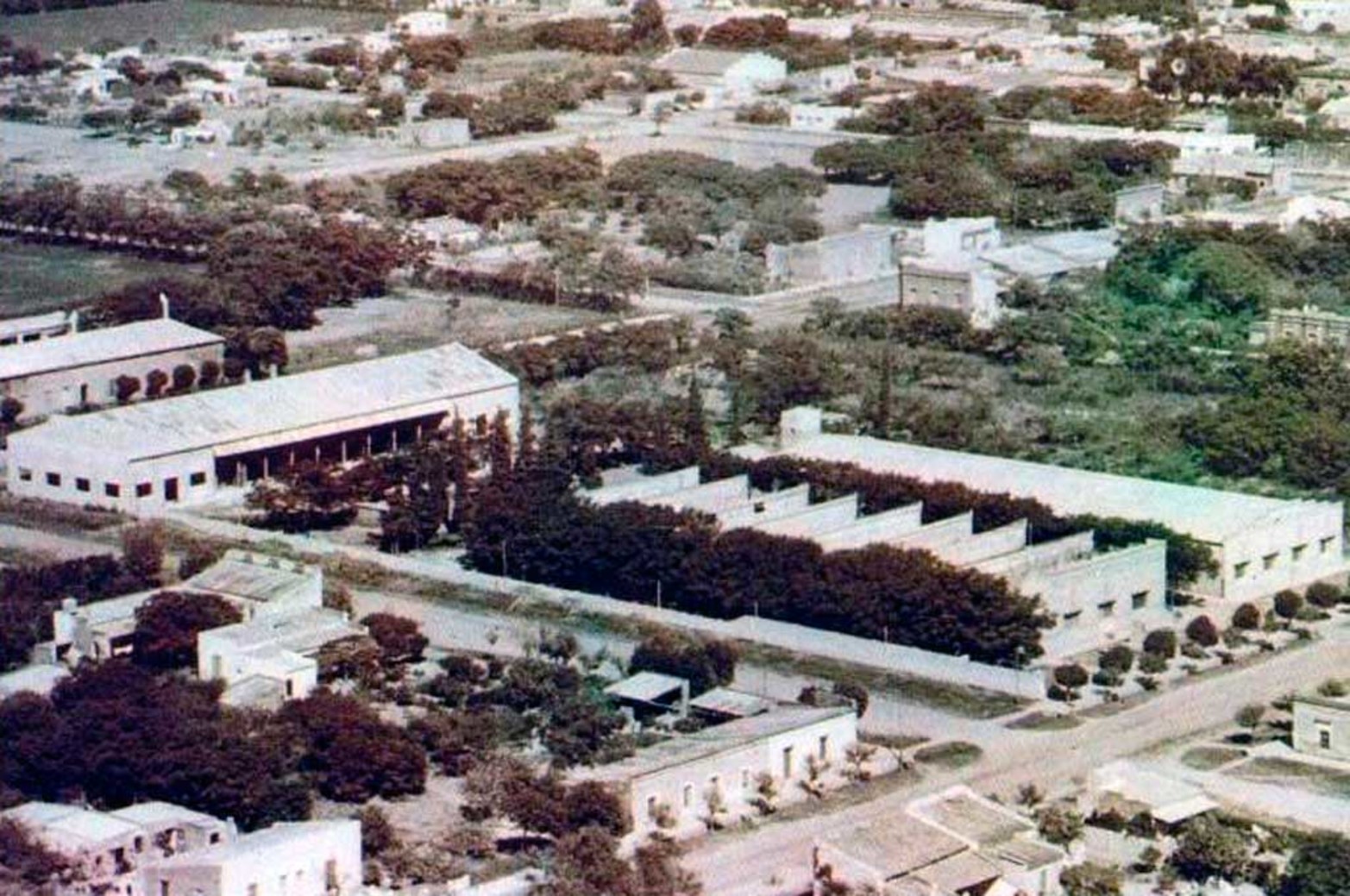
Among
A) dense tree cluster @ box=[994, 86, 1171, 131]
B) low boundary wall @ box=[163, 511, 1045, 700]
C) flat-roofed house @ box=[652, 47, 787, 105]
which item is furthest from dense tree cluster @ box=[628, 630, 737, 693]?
flat-roofed house @ box=[652, 47, 787, 105]

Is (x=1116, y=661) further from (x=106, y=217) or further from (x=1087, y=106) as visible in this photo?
(x=1087, y=106)

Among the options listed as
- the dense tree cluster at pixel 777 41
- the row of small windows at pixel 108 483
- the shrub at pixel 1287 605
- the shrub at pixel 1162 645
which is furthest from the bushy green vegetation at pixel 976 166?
the shrub at pixel 1162 645

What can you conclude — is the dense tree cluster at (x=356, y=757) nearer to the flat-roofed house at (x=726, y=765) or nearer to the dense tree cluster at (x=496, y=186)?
the flat-roofed house at (x=726, y=765)

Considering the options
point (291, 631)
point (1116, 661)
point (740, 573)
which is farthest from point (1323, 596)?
point (291, 631)

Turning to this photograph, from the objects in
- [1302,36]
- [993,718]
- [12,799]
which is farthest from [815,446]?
[1302,36]

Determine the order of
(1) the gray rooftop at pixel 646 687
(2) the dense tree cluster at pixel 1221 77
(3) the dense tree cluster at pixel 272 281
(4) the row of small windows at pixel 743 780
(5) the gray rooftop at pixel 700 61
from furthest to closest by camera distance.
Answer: (5) the gray rooftop at pixel 700 61
(2) the dense tree cluster at pixel 1221 77
(3) the dense tree cluster at pixel 272 281
(1) the gray rooftop at pixel 646 687
(4) the row of small windows at pixel 743 780
